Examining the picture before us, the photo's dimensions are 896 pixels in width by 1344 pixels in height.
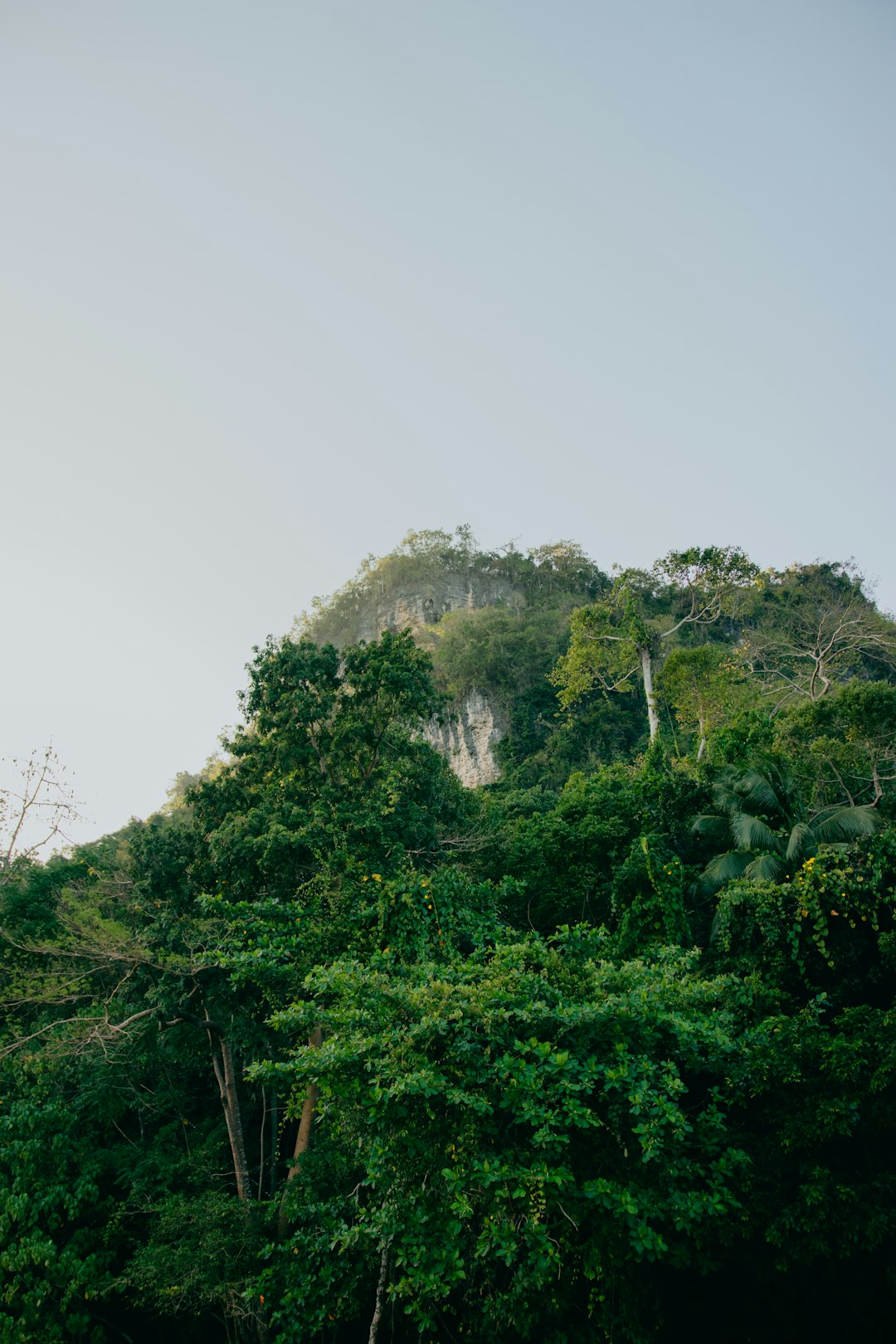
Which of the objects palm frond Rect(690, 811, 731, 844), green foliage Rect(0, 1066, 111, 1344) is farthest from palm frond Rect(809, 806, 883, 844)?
green foliage Rect(0, 1066, 111, 1344)

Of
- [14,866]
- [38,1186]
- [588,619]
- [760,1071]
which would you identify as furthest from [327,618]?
[760,1071]

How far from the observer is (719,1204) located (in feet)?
14.3

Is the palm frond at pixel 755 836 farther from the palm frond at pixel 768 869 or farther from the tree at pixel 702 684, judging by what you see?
the tree at pixel 702 684

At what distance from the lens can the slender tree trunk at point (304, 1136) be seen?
23.1 feet

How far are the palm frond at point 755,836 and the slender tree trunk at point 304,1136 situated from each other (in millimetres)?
5321

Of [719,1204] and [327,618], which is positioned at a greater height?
[327,618]

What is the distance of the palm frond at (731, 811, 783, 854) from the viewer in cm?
896

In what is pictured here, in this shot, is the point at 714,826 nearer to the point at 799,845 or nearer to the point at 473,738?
the point at 799,845

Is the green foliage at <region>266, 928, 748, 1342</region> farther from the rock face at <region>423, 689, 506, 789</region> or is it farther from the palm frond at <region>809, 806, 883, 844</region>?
the rock face at <region>423, 689, 506, 789</region>

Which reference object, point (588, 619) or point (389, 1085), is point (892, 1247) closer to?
point (389, 1085)

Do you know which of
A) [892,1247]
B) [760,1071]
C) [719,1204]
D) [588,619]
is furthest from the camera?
[588,619]

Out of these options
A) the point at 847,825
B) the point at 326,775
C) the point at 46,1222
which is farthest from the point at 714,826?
the point at 46,1222

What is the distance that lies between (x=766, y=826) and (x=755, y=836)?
0.75 ft

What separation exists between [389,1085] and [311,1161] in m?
3.31
